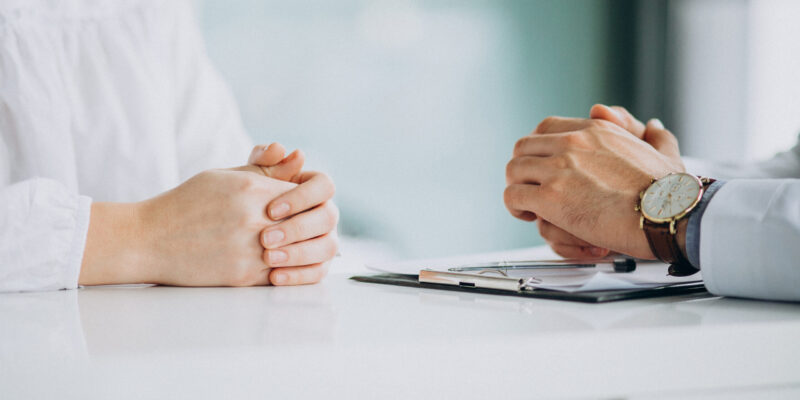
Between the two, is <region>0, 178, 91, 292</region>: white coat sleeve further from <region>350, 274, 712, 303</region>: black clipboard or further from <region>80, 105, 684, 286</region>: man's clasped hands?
<region>350, 274, 712, 303</region>: black clipboard

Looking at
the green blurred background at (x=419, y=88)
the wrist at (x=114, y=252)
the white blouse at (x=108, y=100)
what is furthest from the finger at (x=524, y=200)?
the green blurred background at (x=419, y=88)

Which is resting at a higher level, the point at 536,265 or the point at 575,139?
the point at 575,139

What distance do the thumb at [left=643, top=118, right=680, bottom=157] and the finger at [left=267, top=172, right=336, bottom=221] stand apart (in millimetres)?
446

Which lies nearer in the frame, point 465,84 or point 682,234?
point 682,234

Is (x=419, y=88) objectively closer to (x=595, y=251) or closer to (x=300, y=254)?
(x=595, y=251)

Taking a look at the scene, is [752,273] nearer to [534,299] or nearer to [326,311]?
[534,299]

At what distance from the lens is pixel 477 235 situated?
3.15 meters

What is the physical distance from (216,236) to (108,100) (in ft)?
1.99

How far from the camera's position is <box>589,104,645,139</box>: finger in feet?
2.92

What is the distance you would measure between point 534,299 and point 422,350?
18 centimetres

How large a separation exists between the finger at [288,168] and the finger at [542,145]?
25 cm

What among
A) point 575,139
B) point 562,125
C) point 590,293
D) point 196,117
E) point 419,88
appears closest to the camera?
point 590,293

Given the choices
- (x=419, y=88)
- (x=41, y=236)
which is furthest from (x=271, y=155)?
(x=419, y=88)

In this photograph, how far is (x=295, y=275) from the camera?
65 centimetres
